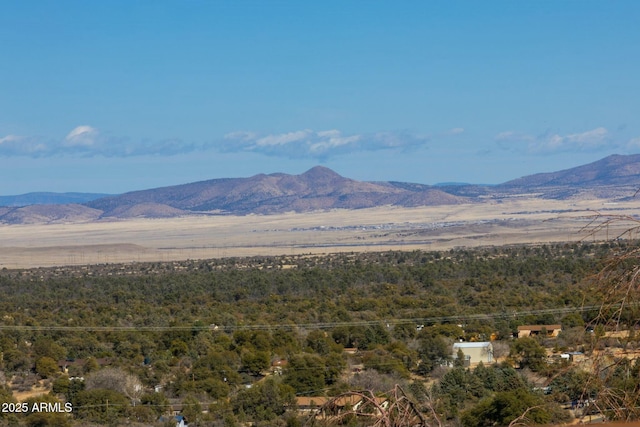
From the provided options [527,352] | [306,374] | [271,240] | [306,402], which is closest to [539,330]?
[527,352]

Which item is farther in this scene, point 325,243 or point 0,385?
point 325,243

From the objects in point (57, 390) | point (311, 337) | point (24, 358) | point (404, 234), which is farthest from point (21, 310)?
point (404, 234)

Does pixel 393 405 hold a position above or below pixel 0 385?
above

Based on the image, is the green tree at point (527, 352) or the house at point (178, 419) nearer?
the house at point (178, 419)

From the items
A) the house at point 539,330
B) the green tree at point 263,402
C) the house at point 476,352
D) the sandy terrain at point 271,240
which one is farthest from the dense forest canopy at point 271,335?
the sandy terrain at point 271,240

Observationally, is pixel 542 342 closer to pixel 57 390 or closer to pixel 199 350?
pixel 199 350

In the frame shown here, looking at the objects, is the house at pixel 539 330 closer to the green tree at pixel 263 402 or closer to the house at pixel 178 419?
the green tree at pixel 263 402
